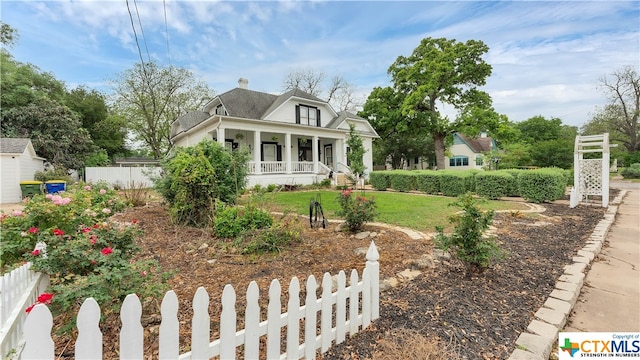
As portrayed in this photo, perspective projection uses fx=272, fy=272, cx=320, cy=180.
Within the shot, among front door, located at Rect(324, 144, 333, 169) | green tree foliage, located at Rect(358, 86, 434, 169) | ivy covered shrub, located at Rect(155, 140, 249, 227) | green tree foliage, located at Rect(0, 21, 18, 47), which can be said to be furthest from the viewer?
green tree foliage, located at Rect(358, 86, 434, 169)

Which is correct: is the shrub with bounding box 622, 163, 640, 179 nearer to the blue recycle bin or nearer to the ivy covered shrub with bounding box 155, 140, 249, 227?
the ivy covered shrub with bounding box 155, 140, 249, 227

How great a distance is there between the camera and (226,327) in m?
1.48

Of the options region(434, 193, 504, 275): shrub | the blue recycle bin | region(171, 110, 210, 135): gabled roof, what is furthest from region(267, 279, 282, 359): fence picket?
region(171, 110, 210, 135): gabled roof

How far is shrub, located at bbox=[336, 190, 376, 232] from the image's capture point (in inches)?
210

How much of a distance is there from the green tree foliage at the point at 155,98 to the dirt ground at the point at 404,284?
22.1m

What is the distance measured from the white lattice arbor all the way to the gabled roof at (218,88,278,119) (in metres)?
15.6

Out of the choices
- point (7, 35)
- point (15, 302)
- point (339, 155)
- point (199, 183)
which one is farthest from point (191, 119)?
point (15, 302)

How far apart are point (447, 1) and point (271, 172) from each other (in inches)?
461

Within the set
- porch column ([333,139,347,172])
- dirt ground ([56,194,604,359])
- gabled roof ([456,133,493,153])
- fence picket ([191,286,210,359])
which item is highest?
gabled roof ([456,133,493,153])

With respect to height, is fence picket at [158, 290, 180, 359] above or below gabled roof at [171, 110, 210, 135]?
below

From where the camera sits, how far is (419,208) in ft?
27.9

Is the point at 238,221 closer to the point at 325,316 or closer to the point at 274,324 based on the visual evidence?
the point at 325,316

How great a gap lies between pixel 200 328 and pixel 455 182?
12.7m

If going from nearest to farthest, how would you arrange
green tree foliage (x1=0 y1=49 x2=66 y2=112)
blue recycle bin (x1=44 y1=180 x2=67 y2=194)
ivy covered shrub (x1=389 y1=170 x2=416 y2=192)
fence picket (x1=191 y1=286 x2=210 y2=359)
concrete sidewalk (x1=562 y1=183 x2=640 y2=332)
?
fence picket (x1=191 y1=286 x2=210 y2=359), concrete sidewalk (x1=562 y1=183 x2=640 y2=332), blue recycle bin (x1=44 y1=180 x2=67 y2=194), ivy covered shrub (x1=389 y1=170 x2=416 y2=192), green tree foliage (x1=0 y1=49 x2=66 y2=112)
